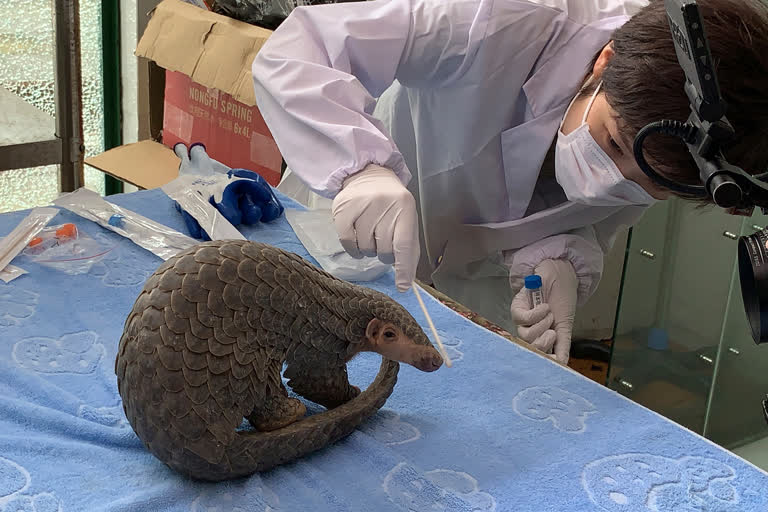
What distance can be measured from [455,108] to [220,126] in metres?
1.22

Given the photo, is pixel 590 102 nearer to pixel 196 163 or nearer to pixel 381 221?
pixel 381 221

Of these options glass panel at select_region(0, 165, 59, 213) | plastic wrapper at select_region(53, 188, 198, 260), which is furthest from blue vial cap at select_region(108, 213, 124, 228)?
glass panel at select_region(0, 165, 59, 213)

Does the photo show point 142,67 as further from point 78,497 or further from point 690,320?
point 78,497

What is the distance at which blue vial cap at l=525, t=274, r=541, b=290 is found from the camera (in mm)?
1445

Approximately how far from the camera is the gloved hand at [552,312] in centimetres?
143

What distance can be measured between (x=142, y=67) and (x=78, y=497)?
2220 mm

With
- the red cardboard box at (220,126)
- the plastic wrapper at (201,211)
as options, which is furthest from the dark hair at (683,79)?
the red cardboard box at (220,126)

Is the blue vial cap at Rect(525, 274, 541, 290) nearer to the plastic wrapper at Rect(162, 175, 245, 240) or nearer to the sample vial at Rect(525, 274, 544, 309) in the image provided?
the sample vial at Rect(525, 274, 544, 309)

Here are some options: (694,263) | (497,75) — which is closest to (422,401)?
(497,75)

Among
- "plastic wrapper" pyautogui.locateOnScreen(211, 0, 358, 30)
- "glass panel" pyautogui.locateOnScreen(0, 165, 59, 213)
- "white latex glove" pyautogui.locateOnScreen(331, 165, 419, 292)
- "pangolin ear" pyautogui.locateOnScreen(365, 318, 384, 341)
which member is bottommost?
"glass panel" pyautogui.locateOnScreen(0, 165, 59, 213)

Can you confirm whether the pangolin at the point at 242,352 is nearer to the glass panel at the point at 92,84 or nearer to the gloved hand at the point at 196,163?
the gloved hand at the point at 196,163

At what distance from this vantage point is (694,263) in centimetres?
200

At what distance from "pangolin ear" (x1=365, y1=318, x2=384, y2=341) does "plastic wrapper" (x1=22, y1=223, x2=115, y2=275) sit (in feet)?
2.10

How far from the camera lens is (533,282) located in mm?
1449
